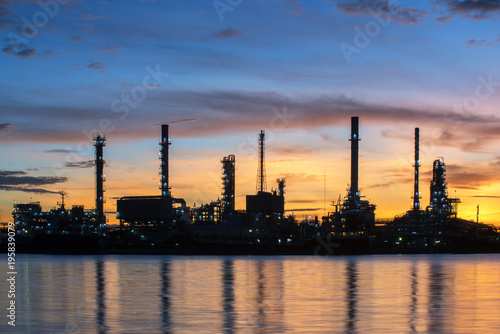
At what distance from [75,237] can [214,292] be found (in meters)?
129

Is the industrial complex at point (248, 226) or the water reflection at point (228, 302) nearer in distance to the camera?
the water reflection at point (228, 302)

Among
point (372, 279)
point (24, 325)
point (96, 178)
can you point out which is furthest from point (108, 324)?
point (96, 178)

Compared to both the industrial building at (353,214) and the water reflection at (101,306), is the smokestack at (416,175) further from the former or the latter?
the water reflection at (101,306)

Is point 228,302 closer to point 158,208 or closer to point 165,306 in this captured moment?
point 165,306

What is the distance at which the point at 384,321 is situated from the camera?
120 ft

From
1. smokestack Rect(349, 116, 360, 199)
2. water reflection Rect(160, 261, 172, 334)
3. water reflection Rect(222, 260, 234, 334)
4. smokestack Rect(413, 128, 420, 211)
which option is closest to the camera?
water reflection Rect(160, 261, 172, 334)

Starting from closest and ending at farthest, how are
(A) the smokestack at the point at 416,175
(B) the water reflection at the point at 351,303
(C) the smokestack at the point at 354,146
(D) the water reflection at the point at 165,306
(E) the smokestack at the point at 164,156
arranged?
1. (D) the water reflection at the point at 165,306
2. (B) the water reflection at the point at 351,303
3. (C) the smokestack at the point at 354,146
4. (E) the smokestack at the point at 164,156
5. (A) the smokestack at the point at 416,175

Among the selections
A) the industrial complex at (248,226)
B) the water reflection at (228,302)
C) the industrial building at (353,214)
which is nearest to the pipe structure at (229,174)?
the industrial complex at (248,226)

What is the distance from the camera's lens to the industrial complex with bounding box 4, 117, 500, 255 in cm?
16575

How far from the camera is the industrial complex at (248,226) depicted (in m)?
166

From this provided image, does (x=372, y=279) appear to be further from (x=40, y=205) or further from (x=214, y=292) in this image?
(x=40, y=205)

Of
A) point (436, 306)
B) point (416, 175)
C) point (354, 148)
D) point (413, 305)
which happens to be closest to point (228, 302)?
point (413, 305)

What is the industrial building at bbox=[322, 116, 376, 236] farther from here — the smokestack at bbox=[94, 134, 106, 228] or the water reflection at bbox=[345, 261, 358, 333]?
the water reflection at bbox=[345, 261, 358, 333]

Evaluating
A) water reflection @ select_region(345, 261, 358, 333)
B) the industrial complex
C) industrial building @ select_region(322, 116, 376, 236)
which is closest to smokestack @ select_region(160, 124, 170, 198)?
the industrial complex
